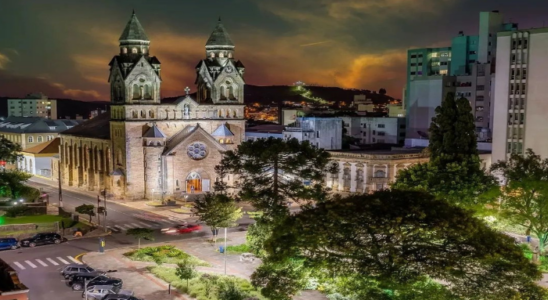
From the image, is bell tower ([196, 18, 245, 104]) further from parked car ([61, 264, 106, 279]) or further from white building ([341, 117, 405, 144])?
parked car ([61, 264, 106, 279])

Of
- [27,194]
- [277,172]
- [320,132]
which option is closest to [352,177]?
[320,132]

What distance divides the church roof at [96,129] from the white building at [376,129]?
Result: 51661mm

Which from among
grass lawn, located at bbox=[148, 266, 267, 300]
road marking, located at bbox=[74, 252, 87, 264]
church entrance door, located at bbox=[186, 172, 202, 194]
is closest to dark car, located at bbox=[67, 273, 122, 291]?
grass lawn, located at bbox=[148, 266, 267, 300]

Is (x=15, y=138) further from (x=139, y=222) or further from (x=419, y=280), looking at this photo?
Result: (x=419, y=280)

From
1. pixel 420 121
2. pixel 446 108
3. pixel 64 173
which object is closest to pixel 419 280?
pixel 446 108

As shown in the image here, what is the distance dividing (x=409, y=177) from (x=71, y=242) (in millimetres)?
33066

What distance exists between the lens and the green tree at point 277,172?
157 ft

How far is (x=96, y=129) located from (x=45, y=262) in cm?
4734

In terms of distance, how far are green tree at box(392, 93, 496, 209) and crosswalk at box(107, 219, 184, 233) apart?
24.9 meters

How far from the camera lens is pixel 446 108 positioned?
6369cm

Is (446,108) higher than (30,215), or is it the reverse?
(446,108)

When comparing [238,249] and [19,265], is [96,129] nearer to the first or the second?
[19,265]

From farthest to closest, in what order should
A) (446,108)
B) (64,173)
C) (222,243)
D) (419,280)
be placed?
(64,173) < (446,108) < (222,243) < (419,280)

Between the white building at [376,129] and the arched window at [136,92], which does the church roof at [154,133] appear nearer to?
the arched window at [136,92]
